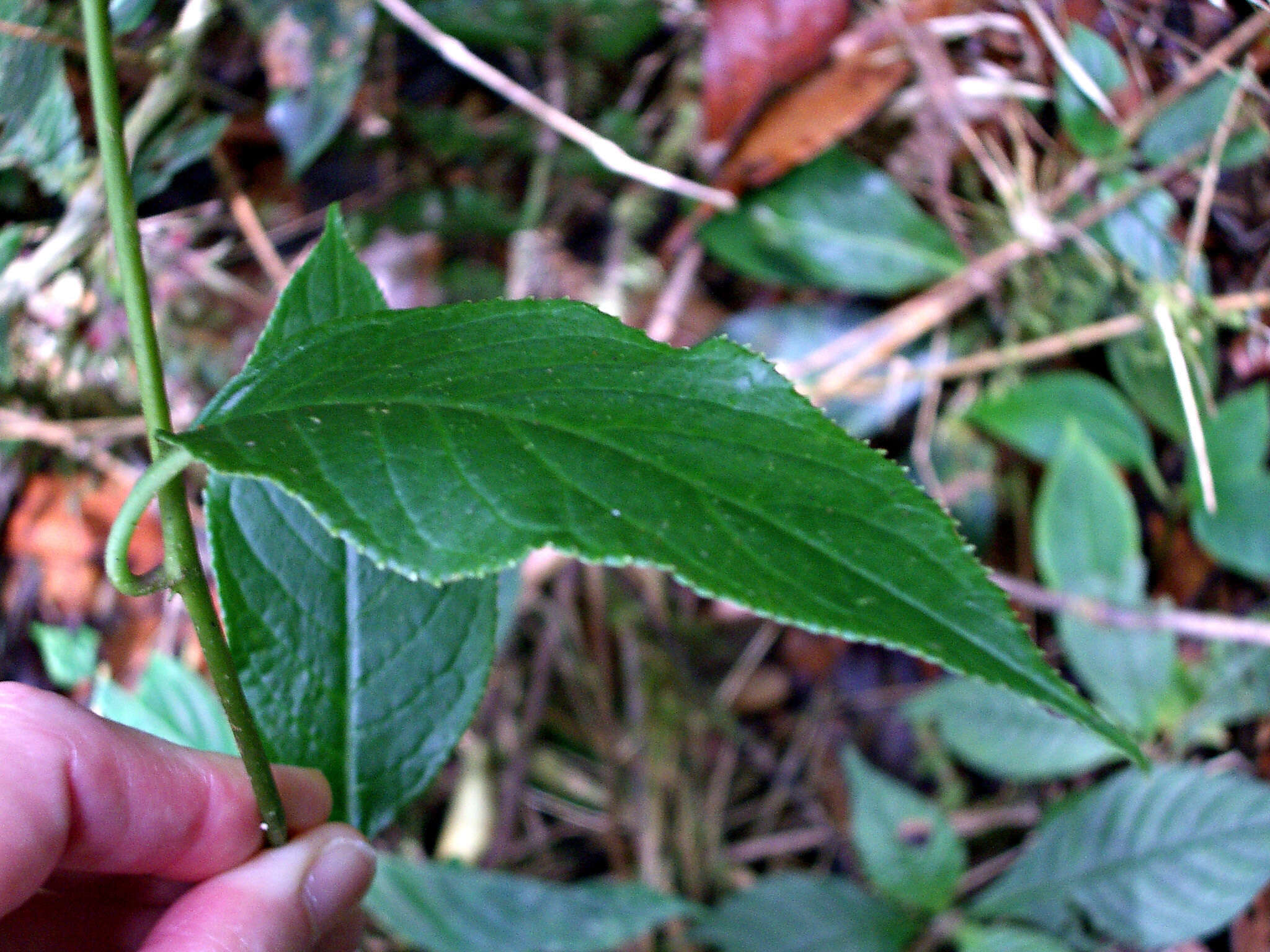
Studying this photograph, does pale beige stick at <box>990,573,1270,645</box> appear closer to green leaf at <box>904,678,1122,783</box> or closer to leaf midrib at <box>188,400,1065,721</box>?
green leaf at <box>904,678,1122,783</box>

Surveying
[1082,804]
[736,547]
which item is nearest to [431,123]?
[736,547]

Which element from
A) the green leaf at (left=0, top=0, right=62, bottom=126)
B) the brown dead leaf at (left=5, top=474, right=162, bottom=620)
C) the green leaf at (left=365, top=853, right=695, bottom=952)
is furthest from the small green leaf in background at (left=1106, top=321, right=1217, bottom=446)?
the brown dead leaf at (left=5, top=474, right=162, bottom=620)

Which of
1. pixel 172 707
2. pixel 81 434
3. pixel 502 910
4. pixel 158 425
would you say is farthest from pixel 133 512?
pixel 81 434

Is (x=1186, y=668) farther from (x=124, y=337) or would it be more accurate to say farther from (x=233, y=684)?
(x=124, y=337)

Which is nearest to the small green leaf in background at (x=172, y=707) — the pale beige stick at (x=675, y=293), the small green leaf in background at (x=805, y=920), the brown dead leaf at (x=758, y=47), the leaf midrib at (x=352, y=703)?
the leaf midrib at (x=352, y=703)

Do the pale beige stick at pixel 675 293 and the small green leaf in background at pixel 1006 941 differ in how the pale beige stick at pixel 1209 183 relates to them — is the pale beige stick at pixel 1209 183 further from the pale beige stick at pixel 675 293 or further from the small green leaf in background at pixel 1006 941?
the small green leaf in background at pixel 1006 941
